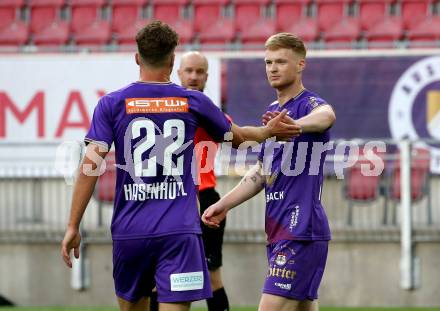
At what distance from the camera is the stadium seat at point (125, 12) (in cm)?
1647

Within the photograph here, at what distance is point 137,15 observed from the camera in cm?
1661

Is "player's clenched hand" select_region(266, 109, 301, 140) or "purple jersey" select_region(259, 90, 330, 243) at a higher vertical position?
"player's clenched hand" select_region(266, 109, 301, 140)

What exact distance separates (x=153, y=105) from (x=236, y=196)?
1239mm

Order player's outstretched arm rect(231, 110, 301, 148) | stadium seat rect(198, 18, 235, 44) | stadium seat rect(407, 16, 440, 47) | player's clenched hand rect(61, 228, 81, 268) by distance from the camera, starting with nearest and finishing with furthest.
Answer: player's clenched hand rect(61, 228, 81, 268) → player's outstretched arm rect(231, 110, 301, 148) → stadium seat rect(407, 16, 440, 47) → stadium seat rect(198, 18, 235, 44)

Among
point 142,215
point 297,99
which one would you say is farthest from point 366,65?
point 142,215

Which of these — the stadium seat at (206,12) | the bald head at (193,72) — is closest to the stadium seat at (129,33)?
the stadium seat at (206,12)

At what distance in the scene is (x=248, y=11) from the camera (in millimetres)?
16188

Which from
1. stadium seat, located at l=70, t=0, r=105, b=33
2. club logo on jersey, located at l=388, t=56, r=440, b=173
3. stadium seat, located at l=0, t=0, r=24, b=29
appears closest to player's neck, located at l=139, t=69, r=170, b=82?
club logo on jersey, located at l=388, t=56, r=440, b=173

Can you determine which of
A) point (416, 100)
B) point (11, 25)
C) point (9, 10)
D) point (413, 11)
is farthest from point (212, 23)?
point (416, 100)

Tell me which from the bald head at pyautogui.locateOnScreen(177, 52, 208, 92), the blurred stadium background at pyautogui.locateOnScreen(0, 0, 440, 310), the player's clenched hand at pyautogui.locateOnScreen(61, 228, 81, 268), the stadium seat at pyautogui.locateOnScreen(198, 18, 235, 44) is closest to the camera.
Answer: the player's clenched hand at pyautogui.locateOnScreen(61, 228, 81, 268)

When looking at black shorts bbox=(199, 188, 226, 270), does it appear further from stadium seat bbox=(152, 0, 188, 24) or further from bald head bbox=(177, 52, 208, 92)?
stadium seat bbox=(152, 0, 188, 24)

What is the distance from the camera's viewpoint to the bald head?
27.6 feet

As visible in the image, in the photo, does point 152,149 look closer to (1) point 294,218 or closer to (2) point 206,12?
(1) point 294,218

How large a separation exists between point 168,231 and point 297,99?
1359mm
